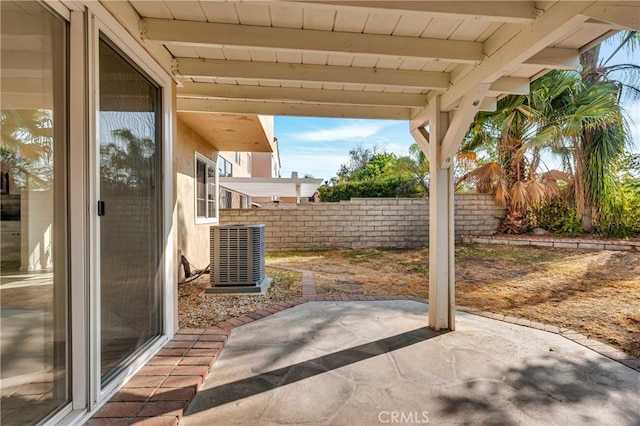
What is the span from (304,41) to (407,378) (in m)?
2.55

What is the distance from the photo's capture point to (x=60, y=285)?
1.54m

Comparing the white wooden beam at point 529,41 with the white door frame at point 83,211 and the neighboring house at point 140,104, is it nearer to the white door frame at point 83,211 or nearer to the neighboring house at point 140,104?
the neighboring house at point 140,104

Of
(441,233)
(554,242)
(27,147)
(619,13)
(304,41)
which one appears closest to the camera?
(27,147)

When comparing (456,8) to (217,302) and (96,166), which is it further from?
(217,302)

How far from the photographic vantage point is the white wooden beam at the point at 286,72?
2600 millimetres

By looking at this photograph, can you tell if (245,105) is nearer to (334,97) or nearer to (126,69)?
(334,97)

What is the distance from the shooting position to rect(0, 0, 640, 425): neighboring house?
4.49 ft

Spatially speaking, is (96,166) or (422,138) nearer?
(96,166)

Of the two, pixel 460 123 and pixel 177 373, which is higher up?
pixel 460 123

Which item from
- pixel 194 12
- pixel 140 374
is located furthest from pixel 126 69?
pixel 140 374

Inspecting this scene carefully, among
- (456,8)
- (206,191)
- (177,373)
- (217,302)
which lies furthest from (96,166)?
(206,191)

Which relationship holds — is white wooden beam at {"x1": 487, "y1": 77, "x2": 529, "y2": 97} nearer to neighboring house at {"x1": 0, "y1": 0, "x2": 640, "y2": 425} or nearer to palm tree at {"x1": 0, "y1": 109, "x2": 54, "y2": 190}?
neighboring house at {"x1": 0, "y1": 0, "x2": 640, "y2": 425}

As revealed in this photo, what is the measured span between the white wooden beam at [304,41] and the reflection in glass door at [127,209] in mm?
393

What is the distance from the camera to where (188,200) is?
5.09 meters
